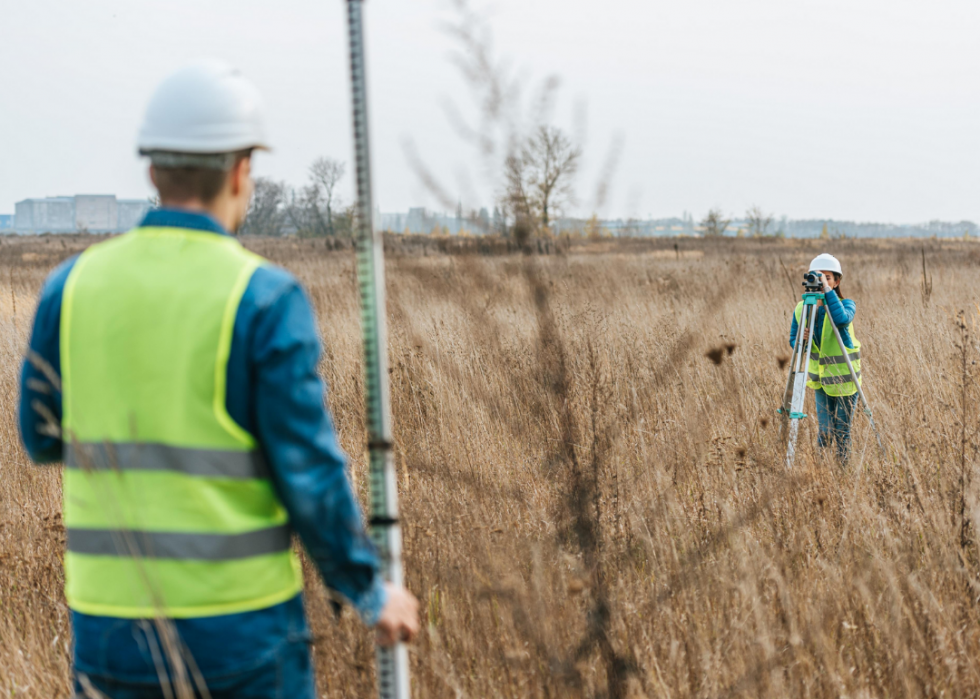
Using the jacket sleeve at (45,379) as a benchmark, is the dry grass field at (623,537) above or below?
below

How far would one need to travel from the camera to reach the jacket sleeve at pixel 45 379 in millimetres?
1313

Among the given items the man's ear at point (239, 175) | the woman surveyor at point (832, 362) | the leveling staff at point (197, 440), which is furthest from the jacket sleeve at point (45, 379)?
the woman surveyor at point (832, 362)

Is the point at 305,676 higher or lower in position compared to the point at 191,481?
lower

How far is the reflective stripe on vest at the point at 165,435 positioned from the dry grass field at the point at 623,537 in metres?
→ 0.48

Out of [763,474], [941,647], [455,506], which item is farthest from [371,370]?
[763,474]

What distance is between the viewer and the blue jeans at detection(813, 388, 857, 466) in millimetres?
4402

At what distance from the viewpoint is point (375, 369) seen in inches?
48.8

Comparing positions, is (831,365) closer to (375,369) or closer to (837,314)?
(837,314)

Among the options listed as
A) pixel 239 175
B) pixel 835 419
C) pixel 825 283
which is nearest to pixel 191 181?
pixel 239 175

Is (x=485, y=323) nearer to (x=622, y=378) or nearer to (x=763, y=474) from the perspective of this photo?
(x=763, y=474)

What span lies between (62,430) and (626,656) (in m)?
1.74

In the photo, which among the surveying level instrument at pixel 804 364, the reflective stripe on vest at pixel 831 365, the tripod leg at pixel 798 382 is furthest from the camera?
the reflective stripe on vest at pixel 831 365

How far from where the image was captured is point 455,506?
10.9 ft

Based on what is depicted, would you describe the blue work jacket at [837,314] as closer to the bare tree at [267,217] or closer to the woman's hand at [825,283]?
the woman's hand at [825,283]
